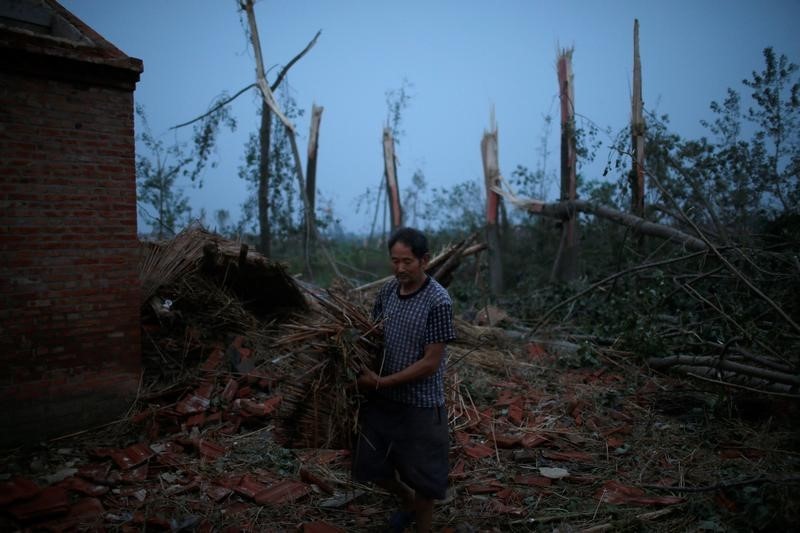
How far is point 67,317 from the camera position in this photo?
4.82m

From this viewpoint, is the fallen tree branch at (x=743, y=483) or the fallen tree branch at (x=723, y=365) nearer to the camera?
the fallen tree branch at (x=743, y=483)

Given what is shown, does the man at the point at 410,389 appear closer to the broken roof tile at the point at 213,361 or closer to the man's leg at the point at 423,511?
the man's leg at the point at 423,511

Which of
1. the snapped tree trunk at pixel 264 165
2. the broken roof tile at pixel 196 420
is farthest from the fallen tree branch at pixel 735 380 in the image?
A: the snapped tree trunk at pixel 264 165

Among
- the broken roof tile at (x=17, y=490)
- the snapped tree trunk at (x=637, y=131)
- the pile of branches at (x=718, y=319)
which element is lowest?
the broken roof tile at (x=17, y=490)

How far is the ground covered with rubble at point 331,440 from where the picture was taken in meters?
3.34

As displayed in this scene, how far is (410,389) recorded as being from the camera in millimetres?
2961

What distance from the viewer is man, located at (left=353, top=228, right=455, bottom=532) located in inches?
112

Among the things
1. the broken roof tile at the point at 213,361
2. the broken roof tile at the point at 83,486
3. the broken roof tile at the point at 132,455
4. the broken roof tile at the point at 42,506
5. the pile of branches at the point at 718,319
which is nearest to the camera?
the broken roof tile at the point at 42,506

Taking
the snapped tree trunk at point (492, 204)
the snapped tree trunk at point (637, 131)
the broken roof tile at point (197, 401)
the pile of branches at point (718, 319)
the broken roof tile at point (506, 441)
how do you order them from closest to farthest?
the broken roof tile at point (506, 441) → the pile of branches at point (718, 319) → the broken roof tile at point (197, 401) → the snapped tree trunk at point (637, 131) → the snapped tree trunk at point (492, 204)

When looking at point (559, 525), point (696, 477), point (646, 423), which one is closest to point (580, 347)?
point (646, 423)

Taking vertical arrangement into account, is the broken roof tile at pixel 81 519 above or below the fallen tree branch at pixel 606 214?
below

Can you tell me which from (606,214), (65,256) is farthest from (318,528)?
(606,214)

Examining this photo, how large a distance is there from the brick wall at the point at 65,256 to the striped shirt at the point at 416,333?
3349mm

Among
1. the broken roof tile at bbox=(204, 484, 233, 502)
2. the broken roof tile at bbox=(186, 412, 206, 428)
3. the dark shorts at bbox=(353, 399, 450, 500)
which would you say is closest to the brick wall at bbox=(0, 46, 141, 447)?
the broken roof tile at bbox=(186, 412, 206, 428)
